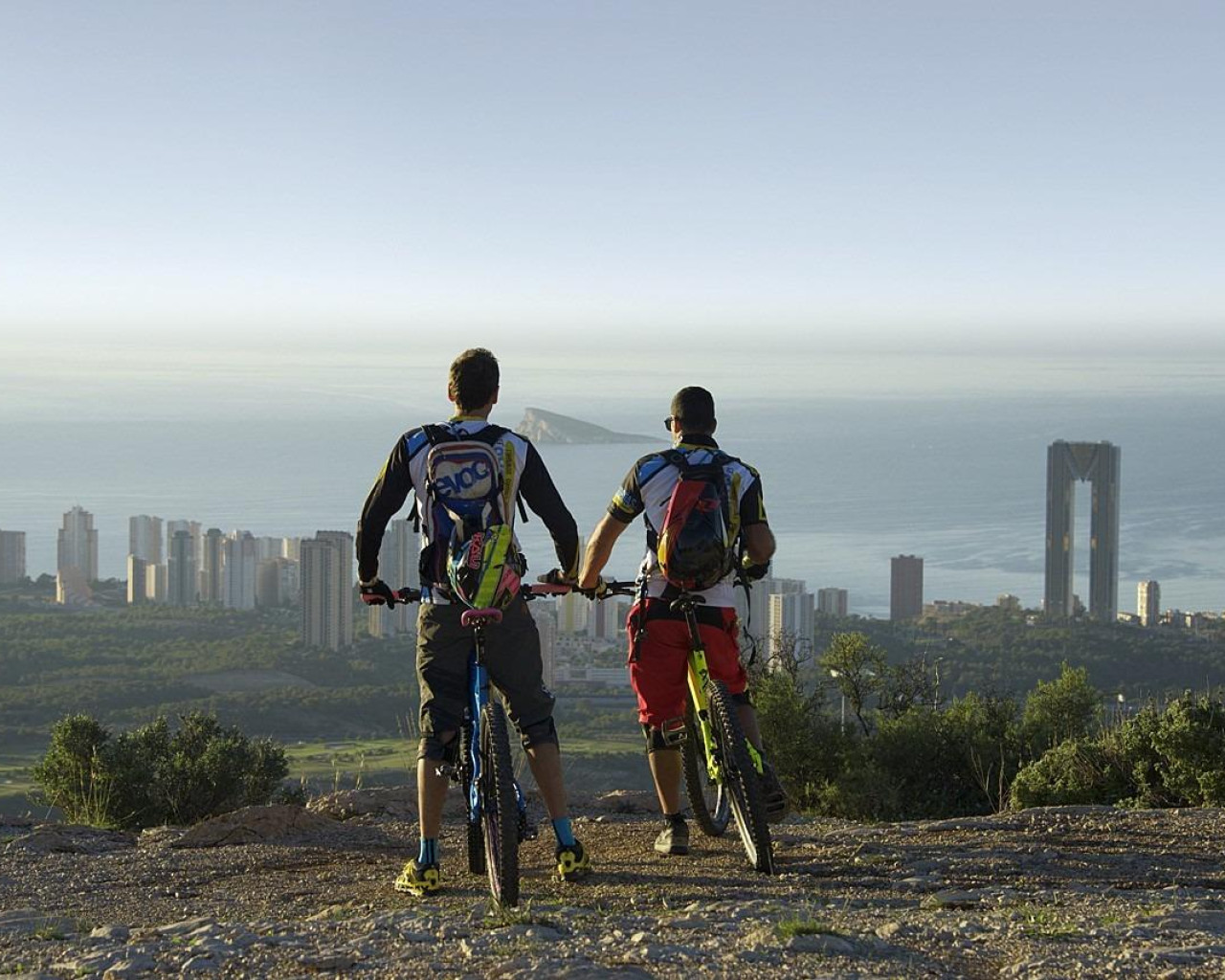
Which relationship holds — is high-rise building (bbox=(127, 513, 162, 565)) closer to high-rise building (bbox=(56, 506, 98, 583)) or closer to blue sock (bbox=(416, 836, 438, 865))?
high-rise building (bbox=(56, 506, 98, 583))

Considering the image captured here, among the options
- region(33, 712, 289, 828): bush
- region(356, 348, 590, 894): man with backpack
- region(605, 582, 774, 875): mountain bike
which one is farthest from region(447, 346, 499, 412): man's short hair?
region(33, 712, 289, 828): bush

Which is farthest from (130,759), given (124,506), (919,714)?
(124,506)

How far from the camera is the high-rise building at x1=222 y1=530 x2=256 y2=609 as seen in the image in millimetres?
61688

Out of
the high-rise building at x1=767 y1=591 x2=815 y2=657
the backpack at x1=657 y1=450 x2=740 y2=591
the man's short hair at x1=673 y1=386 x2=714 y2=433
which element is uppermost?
the man's short hair at x1=673 y1=386 x2=714 y2=433

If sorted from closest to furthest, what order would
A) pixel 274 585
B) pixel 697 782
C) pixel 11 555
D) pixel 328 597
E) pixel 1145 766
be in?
pixel 697 782, pixel 1145 766, pixel 328 597, pixel 274 585, pixel 11 555

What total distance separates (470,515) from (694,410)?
1062 millimetres

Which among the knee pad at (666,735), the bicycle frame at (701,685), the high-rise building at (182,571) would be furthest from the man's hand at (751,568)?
the high-rise building at (182,571)

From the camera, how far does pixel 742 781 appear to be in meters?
5.15

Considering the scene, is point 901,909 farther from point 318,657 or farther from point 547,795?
point 318,657

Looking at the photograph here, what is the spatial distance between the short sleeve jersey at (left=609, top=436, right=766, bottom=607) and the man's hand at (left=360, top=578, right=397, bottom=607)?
886 mm

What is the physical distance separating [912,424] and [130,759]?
17277 cm

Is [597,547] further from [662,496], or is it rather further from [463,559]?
[463,559]

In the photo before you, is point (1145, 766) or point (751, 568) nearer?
point (751, 568)

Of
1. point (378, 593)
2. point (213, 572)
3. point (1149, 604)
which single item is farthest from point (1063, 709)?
point (213, 572)
